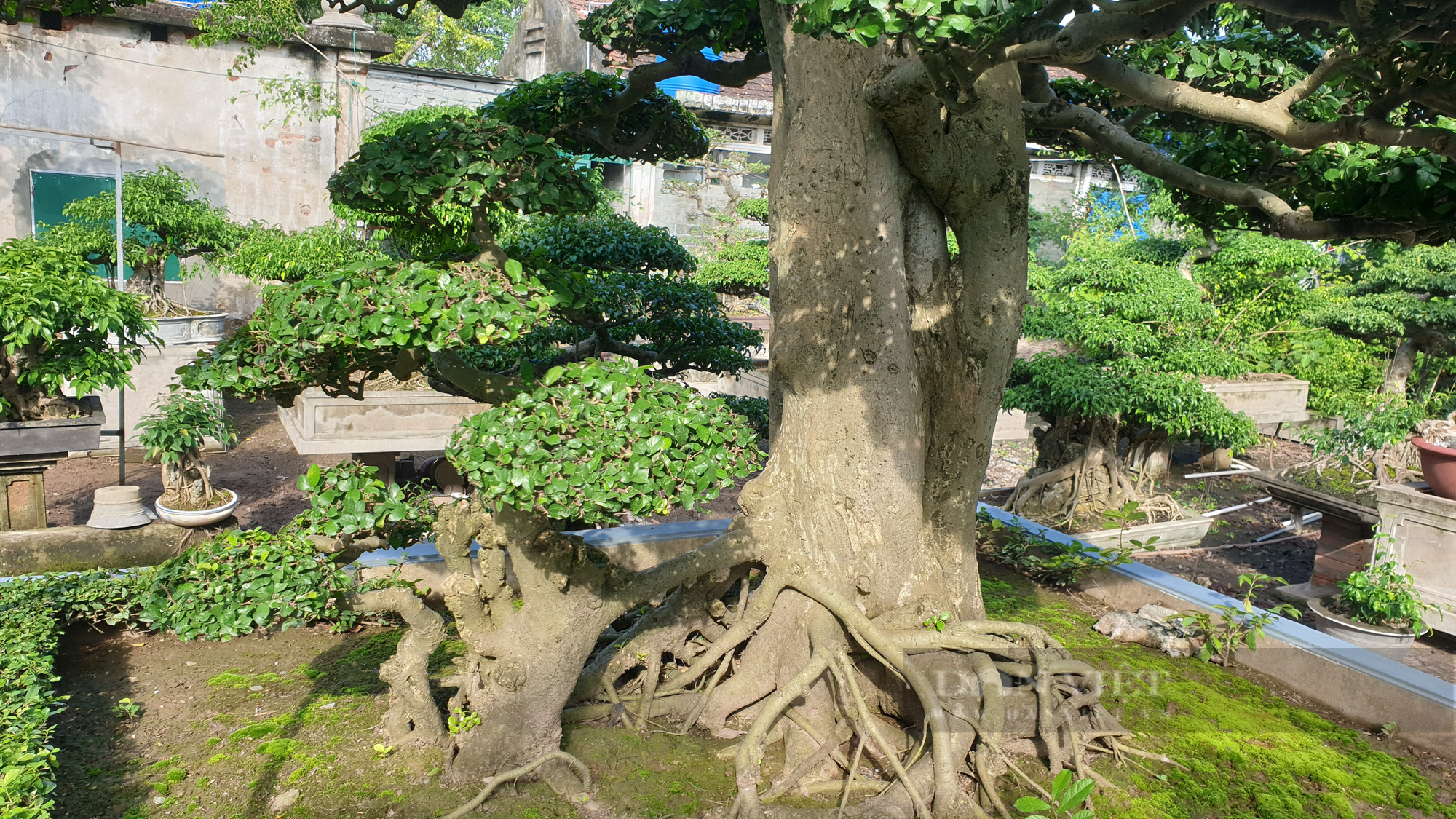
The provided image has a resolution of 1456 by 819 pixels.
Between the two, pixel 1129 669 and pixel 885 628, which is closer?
pixel 885 628

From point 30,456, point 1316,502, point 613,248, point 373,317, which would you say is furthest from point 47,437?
point 1316,502

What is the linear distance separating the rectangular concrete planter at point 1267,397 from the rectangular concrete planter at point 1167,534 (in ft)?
7.67

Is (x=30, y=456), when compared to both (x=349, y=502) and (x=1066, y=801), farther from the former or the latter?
(x=1066, y=801)

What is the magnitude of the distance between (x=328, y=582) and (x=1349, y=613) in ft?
21.0

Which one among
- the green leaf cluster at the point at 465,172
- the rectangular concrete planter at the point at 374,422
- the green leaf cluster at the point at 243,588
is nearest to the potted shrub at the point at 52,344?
the rectangular concrete planter at the point at 374,422

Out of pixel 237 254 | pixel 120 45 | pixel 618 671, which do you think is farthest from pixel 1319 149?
pixel 120 45

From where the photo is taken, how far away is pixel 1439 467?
628 cm

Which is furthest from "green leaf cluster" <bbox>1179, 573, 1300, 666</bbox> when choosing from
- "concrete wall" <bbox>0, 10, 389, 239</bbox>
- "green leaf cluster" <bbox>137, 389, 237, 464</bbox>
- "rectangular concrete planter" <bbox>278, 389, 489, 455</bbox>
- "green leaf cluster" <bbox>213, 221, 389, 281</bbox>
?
"concrete wall" <bbox>0, 10, 389, 239</bbox>

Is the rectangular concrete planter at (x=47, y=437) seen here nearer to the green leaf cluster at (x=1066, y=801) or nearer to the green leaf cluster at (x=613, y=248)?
the green leaf cluster at (x=613, y=248)

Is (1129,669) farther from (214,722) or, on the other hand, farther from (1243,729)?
(214,722)

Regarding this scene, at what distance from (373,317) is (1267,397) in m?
11.5

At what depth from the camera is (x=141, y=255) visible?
1008cm

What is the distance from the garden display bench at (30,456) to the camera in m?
5.49

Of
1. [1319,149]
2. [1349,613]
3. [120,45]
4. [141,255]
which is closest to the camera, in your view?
[1319,149]
